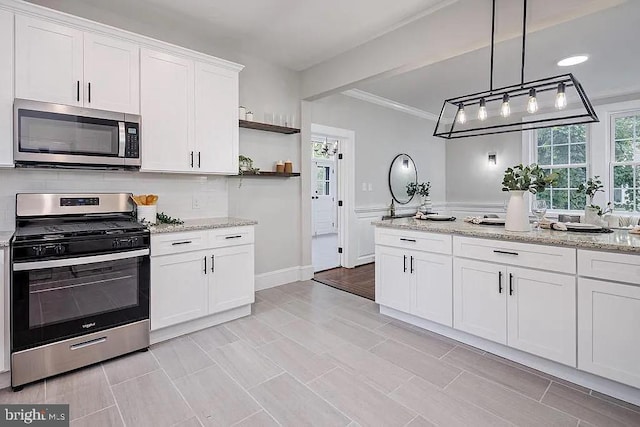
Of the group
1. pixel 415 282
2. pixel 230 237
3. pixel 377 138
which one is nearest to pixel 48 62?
pixel 230 237

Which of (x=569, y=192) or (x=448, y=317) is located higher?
(x=569, y=192)

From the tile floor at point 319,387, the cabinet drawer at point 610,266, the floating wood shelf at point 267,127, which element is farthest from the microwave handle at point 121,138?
the cabinet drawer at point 610,266

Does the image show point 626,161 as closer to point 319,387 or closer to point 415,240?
point 415,240

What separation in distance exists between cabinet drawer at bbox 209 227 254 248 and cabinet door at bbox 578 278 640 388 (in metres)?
2.58

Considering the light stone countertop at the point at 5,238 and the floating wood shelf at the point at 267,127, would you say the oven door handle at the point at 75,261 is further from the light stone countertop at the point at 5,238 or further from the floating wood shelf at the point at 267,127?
the floating wood shelf at the point at 267,127

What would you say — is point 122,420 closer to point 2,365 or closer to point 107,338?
point 107,338

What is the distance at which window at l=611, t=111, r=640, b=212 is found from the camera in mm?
4805

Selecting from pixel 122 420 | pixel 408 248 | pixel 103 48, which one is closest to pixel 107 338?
pixel 122 420

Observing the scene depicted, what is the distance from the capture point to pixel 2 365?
1.96 m

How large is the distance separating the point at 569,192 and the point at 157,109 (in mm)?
6193

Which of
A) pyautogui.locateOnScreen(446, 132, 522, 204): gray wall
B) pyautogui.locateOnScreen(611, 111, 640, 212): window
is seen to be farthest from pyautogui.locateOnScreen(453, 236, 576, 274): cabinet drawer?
pyautogui.locateOnScreen(446, 132, 522, 204): gray wall

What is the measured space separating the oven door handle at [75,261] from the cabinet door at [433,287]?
2.23 m

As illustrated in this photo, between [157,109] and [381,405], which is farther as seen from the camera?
[157,109]

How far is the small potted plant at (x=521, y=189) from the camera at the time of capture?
2432mm
